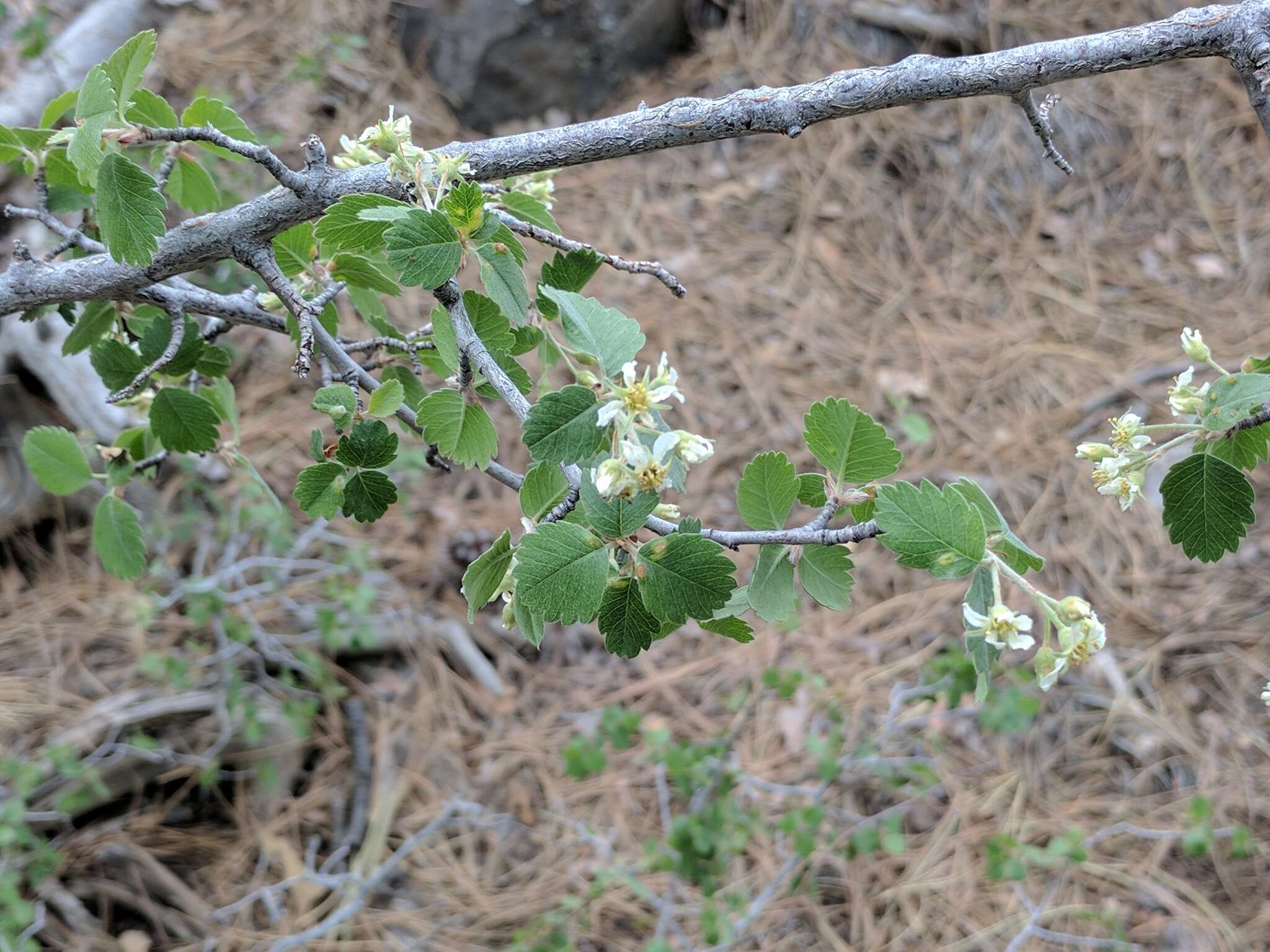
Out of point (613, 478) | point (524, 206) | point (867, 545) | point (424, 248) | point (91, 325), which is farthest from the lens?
point (867, 545)

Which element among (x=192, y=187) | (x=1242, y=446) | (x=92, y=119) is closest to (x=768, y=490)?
(x=1242, y=446)

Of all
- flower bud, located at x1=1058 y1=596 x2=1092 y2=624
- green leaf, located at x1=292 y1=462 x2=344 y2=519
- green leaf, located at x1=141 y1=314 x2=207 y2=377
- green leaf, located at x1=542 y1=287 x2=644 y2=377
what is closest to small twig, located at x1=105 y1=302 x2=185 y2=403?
green leaf, located at x1=141 y1=314 x2=207 y2=377

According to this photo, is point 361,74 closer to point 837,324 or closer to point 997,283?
point 837,324

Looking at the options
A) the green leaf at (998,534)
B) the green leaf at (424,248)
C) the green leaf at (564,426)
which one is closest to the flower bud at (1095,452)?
the green leaf at (998,534)

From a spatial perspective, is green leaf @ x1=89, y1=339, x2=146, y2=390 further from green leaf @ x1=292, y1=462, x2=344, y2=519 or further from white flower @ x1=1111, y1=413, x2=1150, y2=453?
white flower @ x1=1111, y1=413, x2=1150, y2=453

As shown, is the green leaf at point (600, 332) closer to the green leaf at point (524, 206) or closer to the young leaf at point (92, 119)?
the green leaf at point (524, 206)

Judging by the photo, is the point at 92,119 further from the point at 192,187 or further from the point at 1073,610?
the point at 1073,610

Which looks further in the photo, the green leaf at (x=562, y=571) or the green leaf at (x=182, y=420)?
the green leaf at (x=182, y=420)
